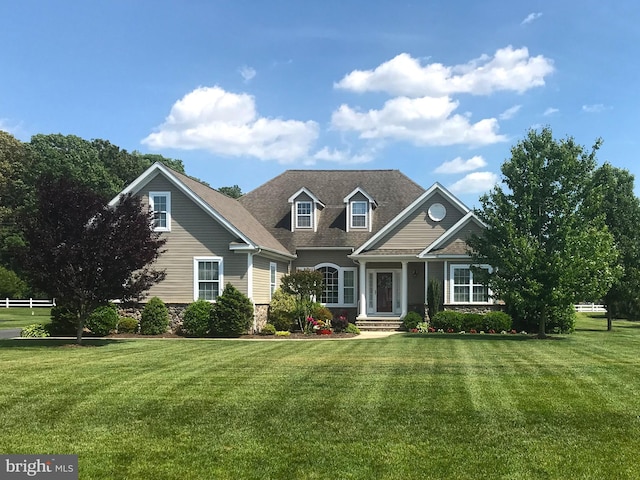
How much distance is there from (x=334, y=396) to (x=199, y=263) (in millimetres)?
15899

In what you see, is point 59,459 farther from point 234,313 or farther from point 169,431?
point 234,313

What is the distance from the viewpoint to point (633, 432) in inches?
303

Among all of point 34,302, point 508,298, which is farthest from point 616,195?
point 34,302

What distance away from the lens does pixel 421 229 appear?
28047 millimetres

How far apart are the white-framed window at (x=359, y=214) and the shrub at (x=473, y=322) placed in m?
7.70

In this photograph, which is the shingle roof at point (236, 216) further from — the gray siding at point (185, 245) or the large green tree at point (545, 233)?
the large green tree at point (545, 233)

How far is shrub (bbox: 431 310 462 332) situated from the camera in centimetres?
2486

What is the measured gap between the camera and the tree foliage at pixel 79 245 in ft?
58.2

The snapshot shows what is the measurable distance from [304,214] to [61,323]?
12.6 meters

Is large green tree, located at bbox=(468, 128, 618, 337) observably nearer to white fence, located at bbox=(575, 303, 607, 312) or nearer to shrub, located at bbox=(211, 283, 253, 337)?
shrub, located at bbox=(211, 283, 253, 337)

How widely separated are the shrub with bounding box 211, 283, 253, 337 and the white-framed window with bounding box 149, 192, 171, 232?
3.98m

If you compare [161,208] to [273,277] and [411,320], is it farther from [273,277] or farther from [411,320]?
[411,320]

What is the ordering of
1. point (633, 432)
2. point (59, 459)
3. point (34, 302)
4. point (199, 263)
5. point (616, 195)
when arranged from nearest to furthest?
point (59, 459)
point (633, 432)
point (199, 263)
point (616, 195)
point (34, 302)

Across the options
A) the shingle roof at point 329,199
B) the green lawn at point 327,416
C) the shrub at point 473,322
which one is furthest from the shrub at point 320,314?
the green lawn at point 327,416
